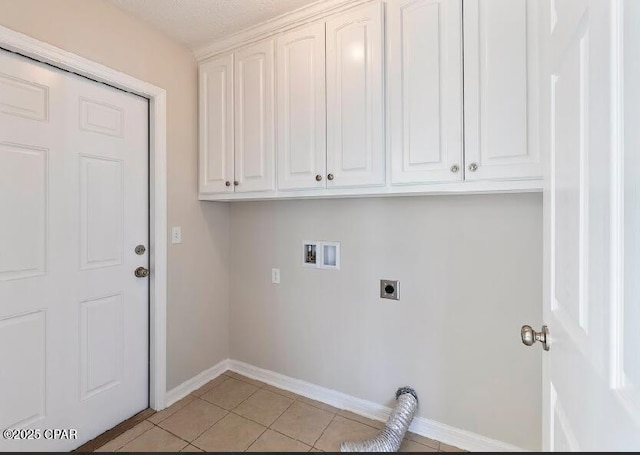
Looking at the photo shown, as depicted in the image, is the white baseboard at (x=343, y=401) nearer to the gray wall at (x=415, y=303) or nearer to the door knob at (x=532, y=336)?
the gray wall at (x=415, y=303)

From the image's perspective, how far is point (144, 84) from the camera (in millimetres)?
1797

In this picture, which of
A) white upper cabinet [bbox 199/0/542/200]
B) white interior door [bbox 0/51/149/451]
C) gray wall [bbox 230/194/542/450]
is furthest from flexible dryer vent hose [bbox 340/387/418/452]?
white interior door [bbox 0/51/149/451]

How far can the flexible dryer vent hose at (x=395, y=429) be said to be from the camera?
4.78ft

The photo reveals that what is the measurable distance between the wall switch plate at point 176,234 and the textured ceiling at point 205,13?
1.22 meters

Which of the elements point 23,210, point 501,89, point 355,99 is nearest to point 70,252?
point 23,210

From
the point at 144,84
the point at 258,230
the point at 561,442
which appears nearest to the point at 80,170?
the point at 144,84

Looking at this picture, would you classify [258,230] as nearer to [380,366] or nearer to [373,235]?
[373,235]

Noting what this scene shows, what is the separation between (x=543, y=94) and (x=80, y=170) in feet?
6.58

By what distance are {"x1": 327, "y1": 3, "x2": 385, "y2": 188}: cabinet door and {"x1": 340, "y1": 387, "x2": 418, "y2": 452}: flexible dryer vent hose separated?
1.19 metres

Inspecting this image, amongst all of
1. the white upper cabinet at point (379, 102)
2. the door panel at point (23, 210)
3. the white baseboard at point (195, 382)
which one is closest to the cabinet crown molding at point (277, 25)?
the white upper cabinet at point (379, 102)

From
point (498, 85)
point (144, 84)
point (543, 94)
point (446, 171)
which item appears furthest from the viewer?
point (144, 84)

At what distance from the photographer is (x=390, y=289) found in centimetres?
182

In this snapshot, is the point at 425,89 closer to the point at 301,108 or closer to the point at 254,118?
the point at 301,108

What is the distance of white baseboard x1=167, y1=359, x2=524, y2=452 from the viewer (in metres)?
1.61
